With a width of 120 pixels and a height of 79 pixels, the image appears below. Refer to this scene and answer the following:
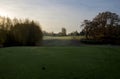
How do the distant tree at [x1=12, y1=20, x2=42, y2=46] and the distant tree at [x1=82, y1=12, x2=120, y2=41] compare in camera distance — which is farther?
the distant tree at [x1=82, y1=12, x2=120, y2=41]

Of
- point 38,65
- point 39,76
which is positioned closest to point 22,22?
point 38,65

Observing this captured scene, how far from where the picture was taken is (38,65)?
13.0 metres

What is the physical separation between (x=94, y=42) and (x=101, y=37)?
5.45 meters

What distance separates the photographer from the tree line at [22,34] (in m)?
42.4

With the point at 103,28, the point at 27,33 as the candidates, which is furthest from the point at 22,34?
the point at 103,28

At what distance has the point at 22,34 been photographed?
4244cm

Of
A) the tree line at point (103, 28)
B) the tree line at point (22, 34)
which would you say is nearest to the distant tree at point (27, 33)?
the tree line at point (22, 34)

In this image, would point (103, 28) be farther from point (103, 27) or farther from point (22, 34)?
point (22, 34)

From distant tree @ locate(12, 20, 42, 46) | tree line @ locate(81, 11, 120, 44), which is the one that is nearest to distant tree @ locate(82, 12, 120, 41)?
tree line @ locate(81, 11, 120, 44)

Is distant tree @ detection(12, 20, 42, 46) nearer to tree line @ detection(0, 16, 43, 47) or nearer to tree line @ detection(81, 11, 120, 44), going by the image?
tree line @ detection(0, 16, 43, 47)

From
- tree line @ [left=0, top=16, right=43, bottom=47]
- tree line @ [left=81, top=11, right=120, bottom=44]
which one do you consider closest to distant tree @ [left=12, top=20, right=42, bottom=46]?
tree line @ [left=0, top=16, right=43, bottom=47]

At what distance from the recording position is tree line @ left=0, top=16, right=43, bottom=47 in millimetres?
42406

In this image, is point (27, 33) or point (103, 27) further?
point (103, 27)

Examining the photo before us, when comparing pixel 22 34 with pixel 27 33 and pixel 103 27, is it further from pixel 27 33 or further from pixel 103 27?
pixel 103 27
